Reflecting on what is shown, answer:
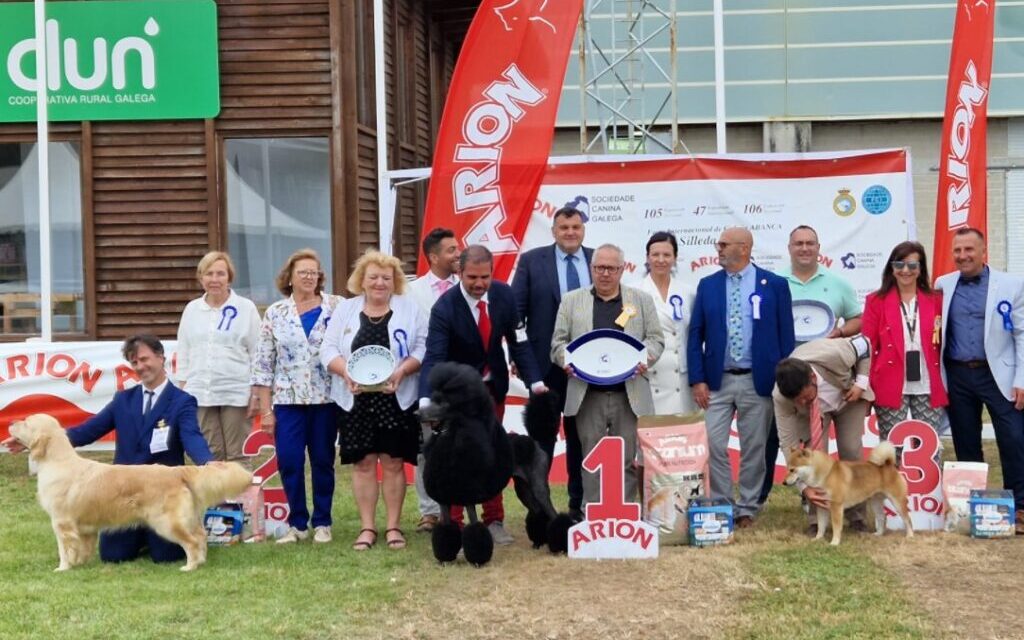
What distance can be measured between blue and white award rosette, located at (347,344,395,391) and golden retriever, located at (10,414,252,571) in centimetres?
81

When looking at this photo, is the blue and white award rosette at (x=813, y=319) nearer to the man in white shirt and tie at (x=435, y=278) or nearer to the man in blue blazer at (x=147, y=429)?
the man in white shirt and tie at (x=435, y=278)

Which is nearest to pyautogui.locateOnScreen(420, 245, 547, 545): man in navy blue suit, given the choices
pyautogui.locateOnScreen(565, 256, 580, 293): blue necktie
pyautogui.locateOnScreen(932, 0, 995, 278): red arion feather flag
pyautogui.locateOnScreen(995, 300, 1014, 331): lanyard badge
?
pyautogui.locateOnScreen(565, 256, 580, 293): blue necktie

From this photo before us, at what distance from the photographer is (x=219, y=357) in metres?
7.75

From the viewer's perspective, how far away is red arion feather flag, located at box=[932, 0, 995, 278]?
370 inches

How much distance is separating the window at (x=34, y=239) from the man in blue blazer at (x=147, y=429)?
589 cm

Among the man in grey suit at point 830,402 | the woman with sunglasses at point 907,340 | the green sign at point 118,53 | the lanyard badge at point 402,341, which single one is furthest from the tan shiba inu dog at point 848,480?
the green sign at point 118,53

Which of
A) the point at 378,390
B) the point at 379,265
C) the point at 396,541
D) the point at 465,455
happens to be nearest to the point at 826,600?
the point at 465,455

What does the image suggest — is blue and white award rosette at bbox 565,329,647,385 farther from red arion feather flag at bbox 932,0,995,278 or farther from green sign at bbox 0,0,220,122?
green sign at bbox 0,0,220,122

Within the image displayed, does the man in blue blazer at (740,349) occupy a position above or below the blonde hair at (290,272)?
below

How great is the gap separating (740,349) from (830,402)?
1.99 feet

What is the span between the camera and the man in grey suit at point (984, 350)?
278 inches

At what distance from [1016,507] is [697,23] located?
15248mm

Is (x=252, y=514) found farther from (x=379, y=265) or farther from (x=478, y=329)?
(x=478, y=329)

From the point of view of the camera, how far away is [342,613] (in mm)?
5582
